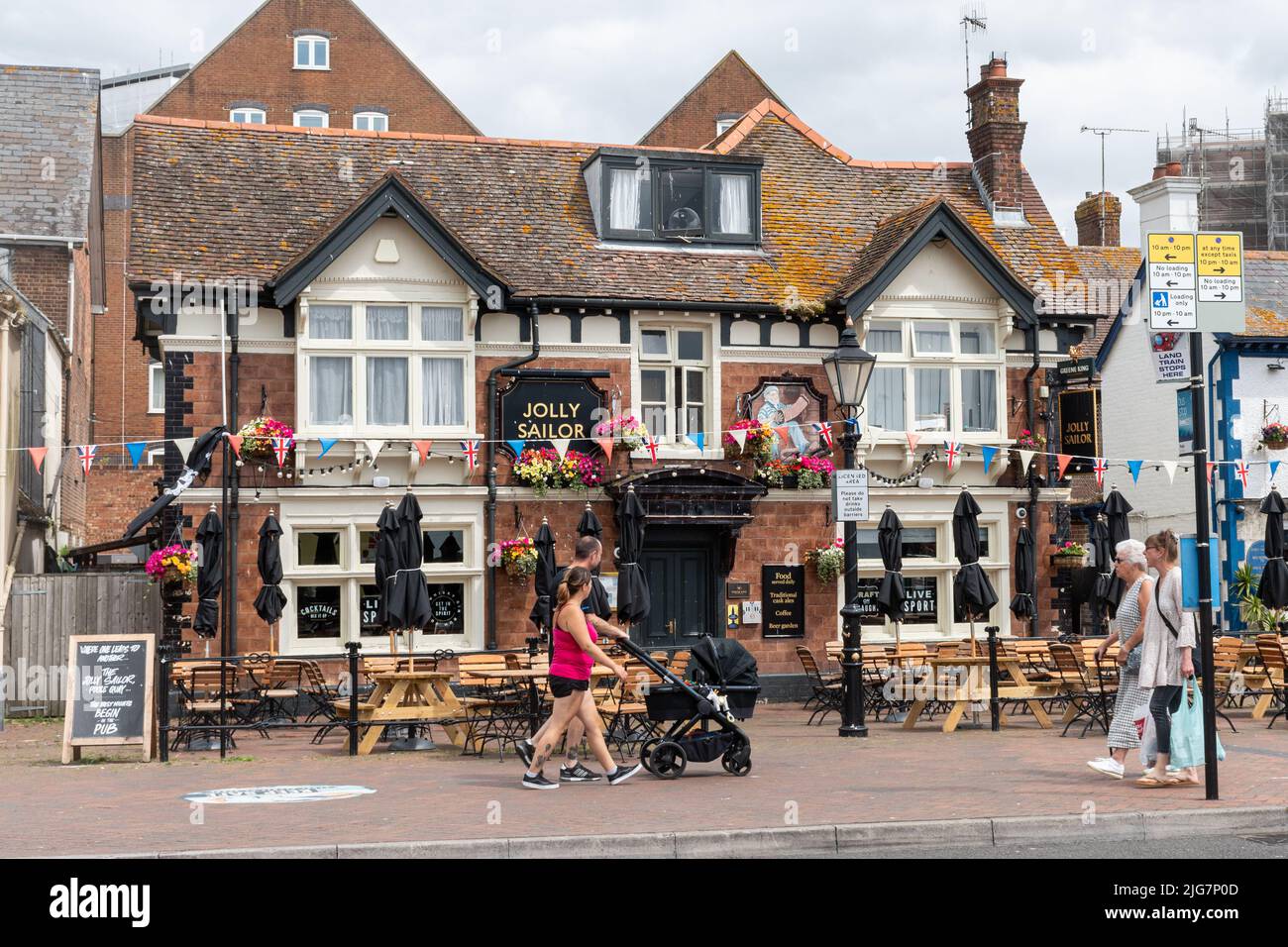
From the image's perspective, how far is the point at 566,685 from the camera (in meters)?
12.5

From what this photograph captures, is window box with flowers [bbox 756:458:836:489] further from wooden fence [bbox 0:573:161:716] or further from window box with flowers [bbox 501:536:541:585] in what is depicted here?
wooden fence [bbox 0:573:161:716]

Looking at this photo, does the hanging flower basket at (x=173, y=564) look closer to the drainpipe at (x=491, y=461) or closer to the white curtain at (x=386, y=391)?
the white curtain at (x=386, y=391)

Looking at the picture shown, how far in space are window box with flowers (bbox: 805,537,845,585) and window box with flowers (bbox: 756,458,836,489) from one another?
0.96 m

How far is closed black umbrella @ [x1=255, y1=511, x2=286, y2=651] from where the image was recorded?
19797 mm

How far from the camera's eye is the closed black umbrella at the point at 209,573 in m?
19.5

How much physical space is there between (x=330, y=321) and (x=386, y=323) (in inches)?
32.1

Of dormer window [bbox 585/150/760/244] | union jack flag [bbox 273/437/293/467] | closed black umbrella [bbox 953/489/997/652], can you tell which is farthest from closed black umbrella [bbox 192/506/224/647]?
closed black umbrella [bbox 953/489/997/652]

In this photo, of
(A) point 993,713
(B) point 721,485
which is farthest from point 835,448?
(A) point 993,713

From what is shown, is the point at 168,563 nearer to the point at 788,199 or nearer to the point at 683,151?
the point at 683,151

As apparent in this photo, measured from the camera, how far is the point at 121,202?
40156 millimetres

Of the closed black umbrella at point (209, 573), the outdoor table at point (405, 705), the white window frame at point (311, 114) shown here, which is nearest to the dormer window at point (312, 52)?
the white window frame at point (311, 114)

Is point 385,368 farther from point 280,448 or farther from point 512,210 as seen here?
point 512,210

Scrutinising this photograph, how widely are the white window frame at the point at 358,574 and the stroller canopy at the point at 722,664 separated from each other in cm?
911

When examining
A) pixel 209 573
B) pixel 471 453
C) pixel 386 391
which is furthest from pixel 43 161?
pixel 209 573
